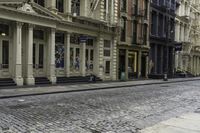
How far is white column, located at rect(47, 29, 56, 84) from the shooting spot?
25156 millimetres

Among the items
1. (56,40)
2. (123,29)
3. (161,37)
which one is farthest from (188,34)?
(56,40)

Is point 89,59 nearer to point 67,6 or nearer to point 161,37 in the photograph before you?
point 67,6

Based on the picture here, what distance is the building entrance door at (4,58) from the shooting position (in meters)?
22.0

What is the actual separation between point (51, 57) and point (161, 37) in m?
25.6

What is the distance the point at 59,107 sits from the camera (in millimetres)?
13031

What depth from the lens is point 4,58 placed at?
73.3ft

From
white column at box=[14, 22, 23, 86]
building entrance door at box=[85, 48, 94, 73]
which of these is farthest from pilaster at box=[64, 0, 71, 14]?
white column at box=[14, 22, 23, 86]

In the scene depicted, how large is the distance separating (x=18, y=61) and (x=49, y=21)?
14.5 feet

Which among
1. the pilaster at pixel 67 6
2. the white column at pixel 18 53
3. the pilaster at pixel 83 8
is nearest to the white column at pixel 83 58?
the pilaster at pixel 83 8

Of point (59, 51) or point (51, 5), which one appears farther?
point (59, 51)

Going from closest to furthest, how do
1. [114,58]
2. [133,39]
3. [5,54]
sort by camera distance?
[5,54]
[114,58]
[133,39]

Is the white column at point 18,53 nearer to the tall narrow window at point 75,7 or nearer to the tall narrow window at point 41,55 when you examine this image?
the tall narrow window at point 41,55

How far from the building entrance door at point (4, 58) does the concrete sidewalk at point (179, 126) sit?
49.4 feet

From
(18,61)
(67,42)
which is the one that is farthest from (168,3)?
(18,61)
